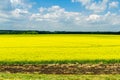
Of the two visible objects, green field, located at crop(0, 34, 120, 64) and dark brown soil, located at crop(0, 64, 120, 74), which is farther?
green field, located at crop(0, 34, 120, 64)

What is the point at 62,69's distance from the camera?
18031mm

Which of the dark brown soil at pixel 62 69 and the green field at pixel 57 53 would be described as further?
the green field at pixel 57 53

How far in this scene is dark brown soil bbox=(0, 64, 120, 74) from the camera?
17297 millimetres

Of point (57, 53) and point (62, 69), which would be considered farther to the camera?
point (57, 53)

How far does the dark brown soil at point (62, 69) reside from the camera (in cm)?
1730

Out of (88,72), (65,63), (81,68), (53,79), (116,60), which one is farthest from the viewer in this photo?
(116,60)

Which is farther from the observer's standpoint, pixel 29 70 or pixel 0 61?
pixel 0 61

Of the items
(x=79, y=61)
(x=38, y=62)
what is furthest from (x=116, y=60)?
(x=38, y=62)

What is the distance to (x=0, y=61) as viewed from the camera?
68.3ft

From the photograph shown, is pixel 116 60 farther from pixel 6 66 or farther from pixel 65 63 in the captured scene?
pixel 6 66

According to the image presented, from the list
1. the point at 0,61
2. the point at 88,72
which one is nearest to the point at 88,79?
the point at 88,72

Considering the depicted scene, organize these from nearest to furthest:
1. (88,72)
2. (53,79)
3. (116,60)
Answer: (53,79)
(88,72)
(116,60)

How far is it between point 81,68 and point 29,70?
11.1ft

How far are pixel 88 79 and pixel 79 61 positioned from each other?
27.3 feet
